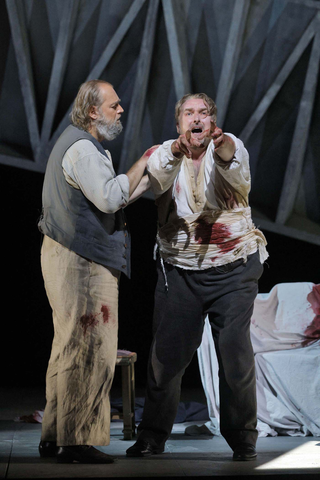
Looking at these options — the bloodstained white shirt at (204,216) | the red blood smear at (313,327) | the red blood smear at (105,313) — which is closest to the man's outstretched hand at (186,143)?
the bloodstained white shirt at (204,216)

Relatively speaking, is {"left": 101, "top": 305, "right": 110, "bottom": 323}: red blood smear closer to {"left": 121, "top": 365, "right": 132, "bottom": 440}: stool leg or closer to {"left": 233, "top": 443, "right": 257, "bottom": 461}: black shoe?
{"left": 233, "top": 443, "right": 257, "bottom": 461}: black shoe

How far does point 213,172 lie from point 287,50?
387cm

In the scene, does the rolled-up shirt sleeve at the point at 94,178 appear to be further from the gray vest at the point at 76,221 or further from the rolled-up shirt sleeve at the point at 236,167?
the rolled-up shirt sleeve at the point at 236,167

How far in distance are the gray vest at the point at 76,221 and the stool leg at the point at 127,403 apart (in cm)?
123

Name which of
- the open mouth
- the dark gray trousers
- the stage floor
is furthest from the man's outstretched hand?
the stage floor

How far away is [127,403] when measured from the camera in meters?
3.69

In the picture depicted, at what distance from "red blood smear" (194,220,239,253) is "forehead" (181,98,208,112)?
511mm

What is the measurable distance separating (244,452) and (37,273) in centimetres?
499

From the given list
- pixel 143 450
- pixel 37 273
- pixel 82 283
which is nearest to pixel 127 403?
pixel 143 450

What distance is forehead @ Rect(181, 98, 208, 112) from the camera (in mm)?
2762

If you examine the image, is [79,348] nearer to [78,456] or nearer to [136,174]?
[78,456]

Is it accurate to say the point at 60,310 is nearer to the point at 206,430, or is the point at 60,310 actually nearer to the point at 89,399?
the point at 89,399

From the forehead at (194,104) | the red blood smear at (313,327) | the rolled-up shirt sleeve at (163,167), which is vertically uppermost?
the forehead at (194,104)

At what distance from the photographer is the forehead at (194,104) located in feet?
9.06
